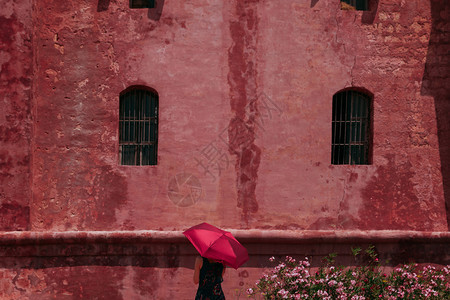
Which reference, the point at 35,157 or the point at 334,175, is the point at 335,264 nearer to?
the point at 334,175

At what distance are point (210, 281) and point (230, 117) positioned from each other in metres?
2.94

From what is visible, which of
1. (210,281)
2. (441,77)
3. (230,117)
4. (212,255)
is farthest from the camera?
(441,77)

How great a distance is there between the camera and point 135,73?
757 cm

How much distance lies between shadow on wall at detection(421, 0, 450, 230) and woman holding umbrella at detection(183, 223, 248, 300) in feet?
13.6

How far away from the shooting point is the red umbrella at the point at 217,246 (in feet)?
16.3

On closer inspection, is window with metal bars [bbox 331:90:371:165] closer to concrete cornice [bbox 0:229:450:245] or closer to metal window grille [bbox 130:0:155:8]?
concrete cornice [bbox 0:229:450:245]

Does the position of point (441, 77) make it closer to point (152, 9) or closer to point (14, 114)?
point (152, 9)

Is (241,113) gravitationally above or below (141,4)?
below

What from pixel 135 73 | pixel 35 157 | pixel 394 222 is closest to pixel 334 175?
pixel 394 222

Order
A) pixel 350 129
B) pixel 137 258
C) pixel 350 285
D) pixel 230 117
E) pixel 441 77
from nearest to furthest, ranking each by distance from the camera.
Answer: pixel 350 285 < pixel 137 258 < pixel 230 117 < pixel 441 77 < pixel 350 129

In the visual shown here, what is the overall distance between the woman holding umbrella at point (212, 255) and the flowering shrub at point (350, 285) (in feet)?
1.94

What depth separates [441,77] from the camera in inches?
301

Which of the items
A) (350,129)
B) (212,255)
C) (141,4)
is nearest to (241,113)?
(350,129)

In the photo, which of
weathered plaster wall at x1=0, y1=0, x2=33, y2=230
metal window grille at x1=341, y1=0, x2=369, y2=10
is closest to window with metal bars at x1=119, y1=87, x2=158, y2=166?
weathered plaster wall at x1=0, y1=0, x2=33, y2=230
